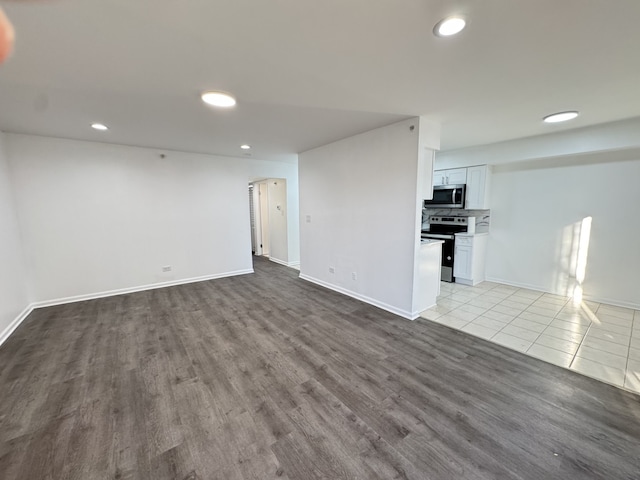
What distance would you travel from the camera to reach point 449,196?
4918 millimetres

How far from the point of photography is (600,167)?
373 cm

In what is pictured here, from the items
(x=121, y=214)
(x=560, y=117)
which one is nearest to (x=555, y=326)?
(x=560, y=117)

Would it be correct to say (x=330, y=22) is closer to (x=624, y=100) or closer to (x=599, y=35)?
(x=599, y=35)

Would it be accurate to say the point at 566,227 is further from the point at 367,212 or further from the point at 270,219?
the point at 270,219

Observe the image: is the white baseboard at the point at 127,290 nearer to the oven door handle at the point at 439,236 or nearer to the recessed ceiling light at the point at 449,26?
the oven door handle at the point at 439,236

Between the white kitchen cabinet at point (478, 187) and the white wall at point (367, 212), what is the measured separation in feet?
7.51

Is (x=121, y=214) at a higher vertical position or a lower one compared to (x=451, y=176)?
lower

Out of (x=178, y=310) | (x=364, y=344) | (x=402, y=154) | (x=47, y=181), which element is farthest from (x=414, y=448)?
(x=47, y=181)

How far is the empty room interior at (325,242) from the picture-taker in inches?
59.9

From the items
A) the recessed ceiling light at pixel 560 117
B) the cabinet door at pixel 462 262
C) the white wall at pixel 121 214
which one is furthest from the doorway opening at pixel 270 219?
the recessed ceiling light at pixel 560 117

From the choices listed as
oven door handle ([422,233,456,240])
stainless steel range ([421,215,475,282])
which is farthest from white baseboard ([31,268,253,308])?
stainless steel range ([421,215,475,282])

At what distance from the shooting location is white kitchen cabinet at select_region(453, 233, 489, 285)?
4.63 metres

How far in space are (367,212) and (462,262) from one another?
7.49 ft

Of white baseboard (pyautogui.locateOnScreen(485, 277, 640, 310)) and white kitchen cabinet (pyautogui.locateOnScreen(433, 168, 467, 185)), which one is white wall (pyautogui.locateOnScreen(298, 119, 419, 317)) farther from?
white baseboard (pyautogui.locateOnScreen(485, 277, 640, 310))
